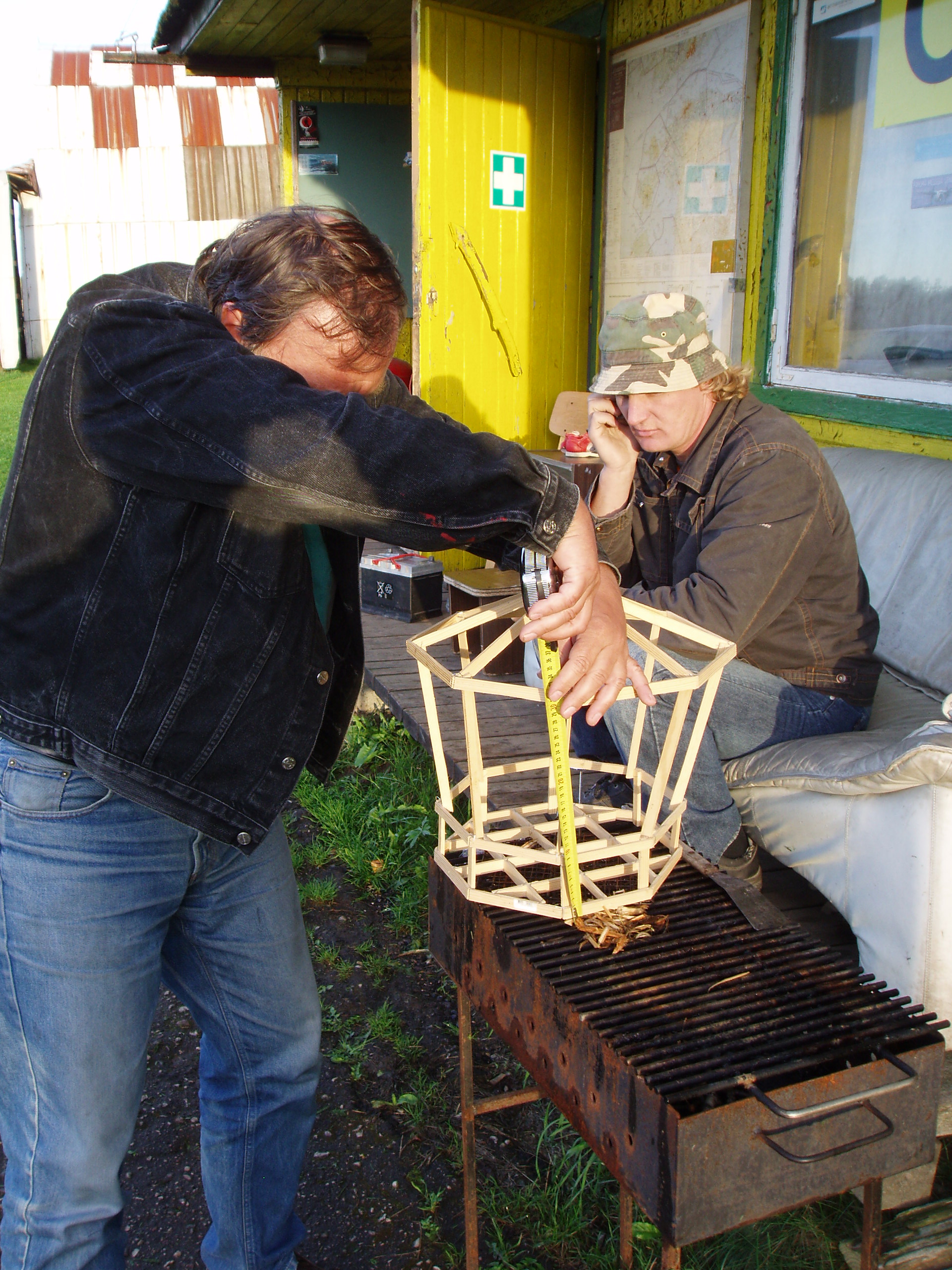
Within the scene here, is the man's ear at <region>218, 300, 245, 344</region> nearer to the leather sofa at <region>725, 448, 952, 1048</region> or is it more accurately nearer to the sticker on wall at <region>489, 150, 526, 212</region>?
the leather sofa at <region>725, 448, 952, 1048</region>

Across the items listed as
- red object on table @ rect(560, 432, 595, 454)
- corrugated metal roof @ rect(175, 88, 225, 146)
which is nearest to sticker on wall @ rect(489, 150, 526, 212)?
red object on table @ rect(560, 432, 595, 454)

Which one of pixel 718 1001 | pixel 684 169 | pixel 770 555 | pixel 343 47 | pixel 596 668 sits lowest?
pixel 718 1001

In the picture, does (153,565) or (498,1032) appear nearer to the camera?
(153,565)

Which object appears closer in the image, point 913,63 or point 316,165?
point 913,63

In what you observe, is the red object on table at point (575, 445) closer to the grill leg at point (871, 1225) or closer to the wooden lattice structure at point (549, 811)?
the wooden lattice structure at point (549, 811)

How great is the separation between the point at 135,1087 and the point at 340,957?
1.80 m

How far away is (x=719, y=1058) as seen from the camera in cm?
144

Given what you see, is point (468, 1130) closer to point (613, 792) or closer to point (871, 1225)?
point (871, 1225)

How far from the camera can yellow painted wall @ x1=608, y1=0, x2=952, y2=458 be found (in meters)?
4.01

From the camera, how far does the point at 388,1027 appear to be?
3.01 metres

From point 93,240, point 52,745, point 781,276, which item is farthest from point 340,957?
point 93,240

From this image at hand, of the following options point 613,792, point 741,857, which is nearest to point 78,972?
point 613,792

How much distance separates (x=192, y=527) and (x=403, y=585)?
361 centimetres

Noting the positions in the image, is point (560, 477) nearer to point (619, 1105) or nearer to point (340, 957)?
point (619, 1105)
